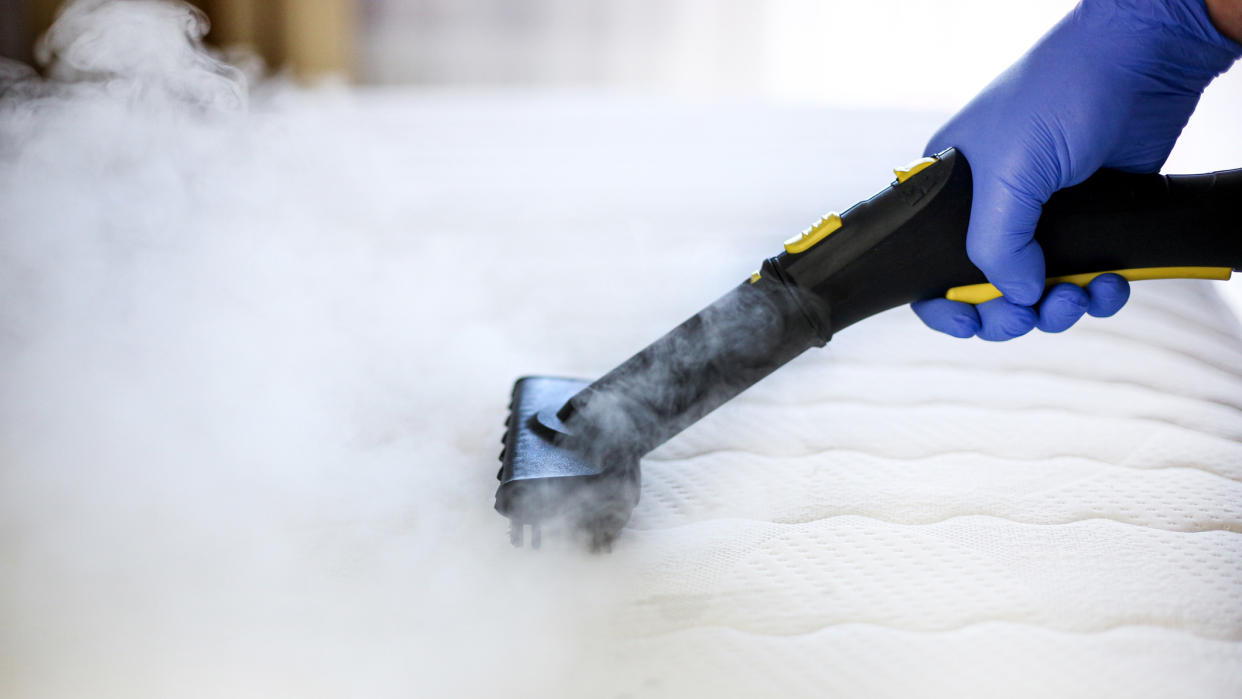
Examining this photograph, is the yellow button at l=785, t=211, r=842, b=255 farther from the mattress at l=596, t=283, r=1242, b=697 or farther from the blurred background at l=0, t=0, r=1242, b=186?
the blurred background at l=0, t=0, r=1242, b=186

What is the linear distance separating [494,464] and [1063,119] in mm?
668

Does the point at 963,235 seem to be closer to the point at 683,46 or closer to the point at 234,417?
the point at 234,417

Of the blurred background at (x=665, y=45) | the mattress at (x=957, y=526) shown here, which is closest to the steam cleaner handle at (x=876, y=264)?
the mattress at (x=957, y=526)

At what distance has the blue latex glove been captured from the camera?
82 centimetres

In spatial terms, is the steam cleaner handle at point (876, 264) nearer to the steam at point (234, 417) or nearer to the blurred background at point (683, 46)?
the steam at point (234, 417)

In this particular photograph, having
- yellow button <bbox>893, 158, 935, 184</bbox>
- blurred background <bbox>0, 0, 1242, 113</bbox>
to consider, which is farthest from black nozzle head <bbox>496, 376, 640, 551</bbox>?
blurred background <bbox>0, 0, 1242, 113</bbox>

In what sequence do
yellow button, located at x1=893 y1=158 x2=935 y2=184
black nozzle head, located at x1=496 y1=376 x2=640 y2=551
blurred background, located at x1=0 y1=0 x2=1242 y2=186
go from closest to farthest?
1. black nozzle head, located at x1=496 y1=376 x2=640 y2=551
2. yellow button, located at x1=893 y1=158 x2=935 y2=184
3. blurred background, located at x1=0 y1=0 x2=1242 y2=186

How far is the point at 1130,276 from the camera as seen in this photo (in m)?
0.86

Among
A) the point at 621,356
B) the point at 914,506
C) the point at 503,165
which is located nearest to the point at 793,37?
the point at 503,165

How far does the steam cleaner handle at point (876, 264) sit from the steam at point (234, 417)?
0.17 m

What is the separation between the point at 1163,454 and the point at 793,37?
2795mm

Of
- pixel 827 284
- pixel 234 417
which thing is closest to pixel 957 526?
pixel 827 284

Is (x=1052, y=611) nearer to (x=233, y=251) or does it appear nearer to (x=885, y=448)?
(x=885, y=448)

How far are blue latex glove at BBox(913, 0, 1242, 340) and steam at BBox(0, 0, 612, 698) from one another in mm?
510
